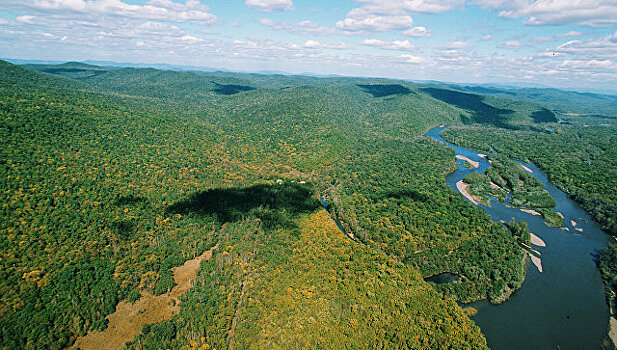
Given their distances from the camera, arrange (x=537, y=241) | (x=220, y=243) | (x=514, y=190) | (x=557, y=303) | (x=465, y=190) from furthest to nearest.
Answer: (x=514, y=190) → (x=465, y=190) → (x=537, y=241) → (x=220, y=243) → (x=557, y=303)

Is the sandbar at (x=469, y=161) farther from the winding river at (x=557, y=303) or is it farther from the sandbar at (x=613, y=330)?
the sandbar at (x=613, y=330)

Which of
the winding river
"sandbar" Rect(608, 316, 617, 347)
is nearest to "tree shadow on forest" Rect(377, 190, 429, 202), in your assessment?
the winding river

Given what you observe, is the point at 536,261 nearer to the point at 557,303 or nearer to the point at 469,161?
the point at 557,303

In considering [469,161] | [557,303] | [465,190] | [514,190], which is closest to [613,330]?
[557,303]

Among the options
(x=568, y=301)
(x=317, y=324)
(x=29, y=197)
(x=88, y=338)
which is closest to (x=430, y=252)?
(x=568, y=301)

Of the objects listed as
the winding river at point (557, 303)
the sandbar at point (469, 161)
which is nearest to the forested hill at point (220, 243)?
the winding river at point (557, 303)

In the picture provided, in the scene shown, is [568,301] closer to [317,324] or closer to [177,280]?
[317,324]
